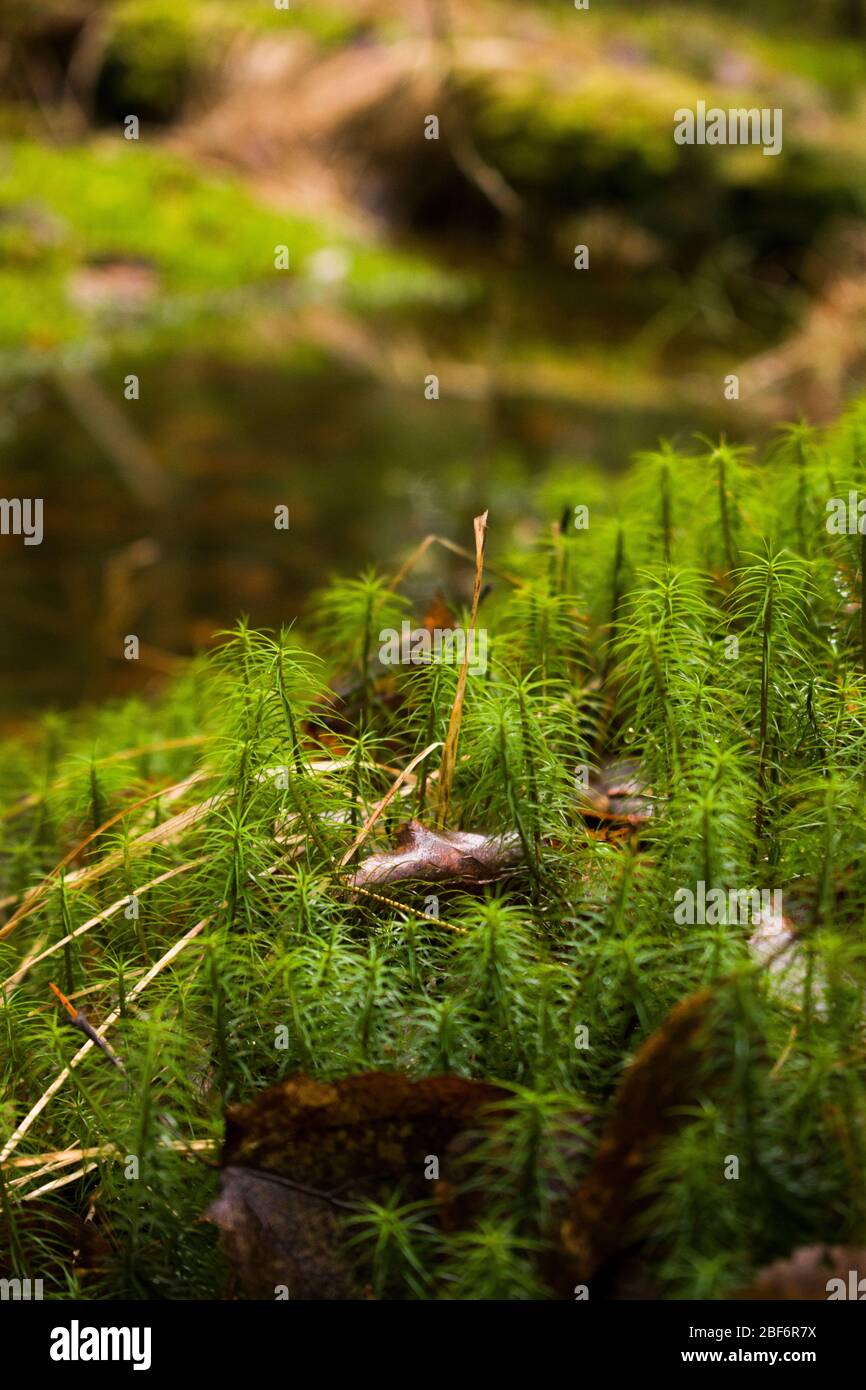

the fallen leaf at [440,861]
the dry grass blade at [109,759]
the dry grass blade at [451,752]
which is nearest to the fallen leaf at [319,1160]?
the fallen leaf at [440,861]

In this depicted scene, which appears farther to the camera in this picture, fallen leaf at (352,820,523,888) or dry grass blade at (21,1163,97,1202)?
fallen leaf at (352,820,523,888)

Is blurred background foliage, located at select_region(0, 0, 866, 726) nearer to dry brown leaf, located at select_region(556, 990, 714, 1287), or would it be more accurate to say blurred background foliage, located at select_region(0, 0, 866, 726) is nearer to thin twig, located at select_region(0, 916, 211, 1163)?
thin twig, located at select_region(0, 916, 211, 1163)

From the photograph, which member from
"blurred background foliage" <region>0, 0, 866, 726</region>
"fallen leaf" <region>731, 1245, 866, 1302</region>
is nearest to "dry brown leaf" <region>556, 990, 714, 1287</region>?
"fallen leaf" <region>731, 1245, 866, 1302</region>

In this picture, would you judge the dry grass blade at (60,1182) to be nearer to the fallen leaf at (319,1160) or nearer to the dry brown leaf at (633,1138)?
the fallen leaf at (319,1160)

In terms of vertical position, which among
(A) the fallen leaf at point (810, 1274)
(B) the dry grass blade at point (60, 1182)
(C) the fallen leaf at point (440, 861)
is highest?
(C) the fallen leaf at point (440, 861)

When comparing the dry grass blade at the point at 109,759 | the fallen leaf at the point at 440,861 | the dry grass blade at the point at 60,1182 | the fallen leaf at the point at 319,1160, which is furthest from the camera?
the dry grass blade at the point at 109,759

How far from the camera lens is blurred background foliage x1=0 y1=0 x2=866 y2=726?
504 centimetres

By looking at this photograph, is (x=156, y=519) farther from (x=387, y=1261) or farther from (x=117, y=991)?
(x=387, y=1261)

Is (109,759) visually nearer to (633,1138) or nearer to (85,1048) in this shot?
(85,1048)

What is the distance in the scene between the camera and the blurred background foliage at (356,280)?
504 centimetres

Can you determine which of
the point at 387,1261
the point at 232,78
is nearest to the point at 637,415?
the point at 387,1261

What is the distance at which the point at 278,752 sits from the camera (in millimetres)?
1439

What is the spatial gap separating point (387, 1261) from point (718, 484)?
121 centimetres

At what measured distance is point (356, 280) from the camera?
31.3 feet
